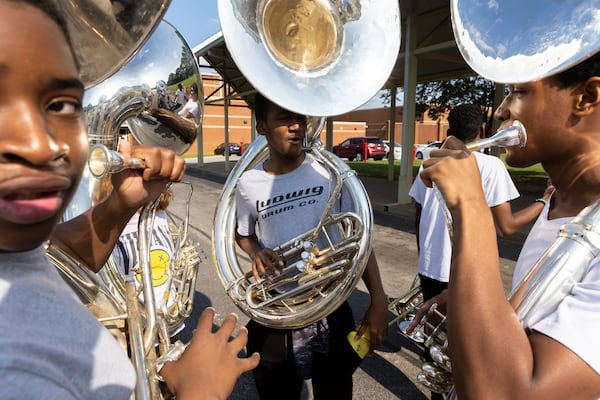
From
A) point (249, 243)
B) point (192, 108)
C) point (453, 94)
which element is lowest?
point (249, 243)

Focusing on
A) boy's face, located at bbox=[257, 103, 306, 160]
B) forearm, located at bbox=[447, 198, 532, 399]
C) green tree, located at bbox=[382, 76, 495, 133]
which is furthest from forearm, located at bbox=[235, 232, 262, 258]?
green tree, located at bbox=[382, 76, 495, 133]

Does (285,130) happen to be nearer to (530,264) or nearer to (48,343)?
(530,264)

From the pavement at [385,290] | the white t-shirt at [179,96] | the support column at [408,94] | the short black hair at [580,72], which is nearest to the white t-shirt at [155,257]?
the pavement at [385,290]

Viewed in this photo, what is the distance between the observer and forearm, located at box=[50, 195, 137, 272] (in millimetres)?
1088

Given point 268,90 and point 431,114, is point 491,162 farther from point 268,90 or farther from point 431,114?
point 431,114

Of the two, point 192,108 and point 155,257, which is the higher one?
point 192,108

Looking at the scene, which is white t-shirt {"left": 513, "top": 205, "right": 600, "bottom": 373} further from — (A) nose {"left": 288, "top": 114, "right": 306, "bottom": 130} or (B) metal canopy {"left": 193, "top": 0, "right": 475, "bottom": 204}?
(B) metal canopy {"left": 193, "top": 0, "right": 475, "bottom": 204}

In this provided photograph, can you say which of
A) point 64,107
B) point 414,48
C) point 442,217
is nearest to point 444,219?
point 442,217

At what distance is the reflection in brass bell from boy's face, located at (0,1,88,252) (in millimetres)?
1272

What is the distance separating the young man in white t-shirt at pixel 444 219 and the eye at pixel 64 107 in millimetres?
1964

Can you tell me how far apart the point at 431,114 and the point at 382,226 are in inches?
430

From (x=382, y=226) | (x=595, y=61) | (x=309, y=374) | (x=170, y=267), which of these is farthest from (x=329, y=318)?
(x=382, y=226)

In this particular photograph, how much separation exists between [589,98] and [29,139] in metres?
1.02

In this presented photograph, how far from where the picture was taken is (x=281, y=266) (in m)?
1.71
